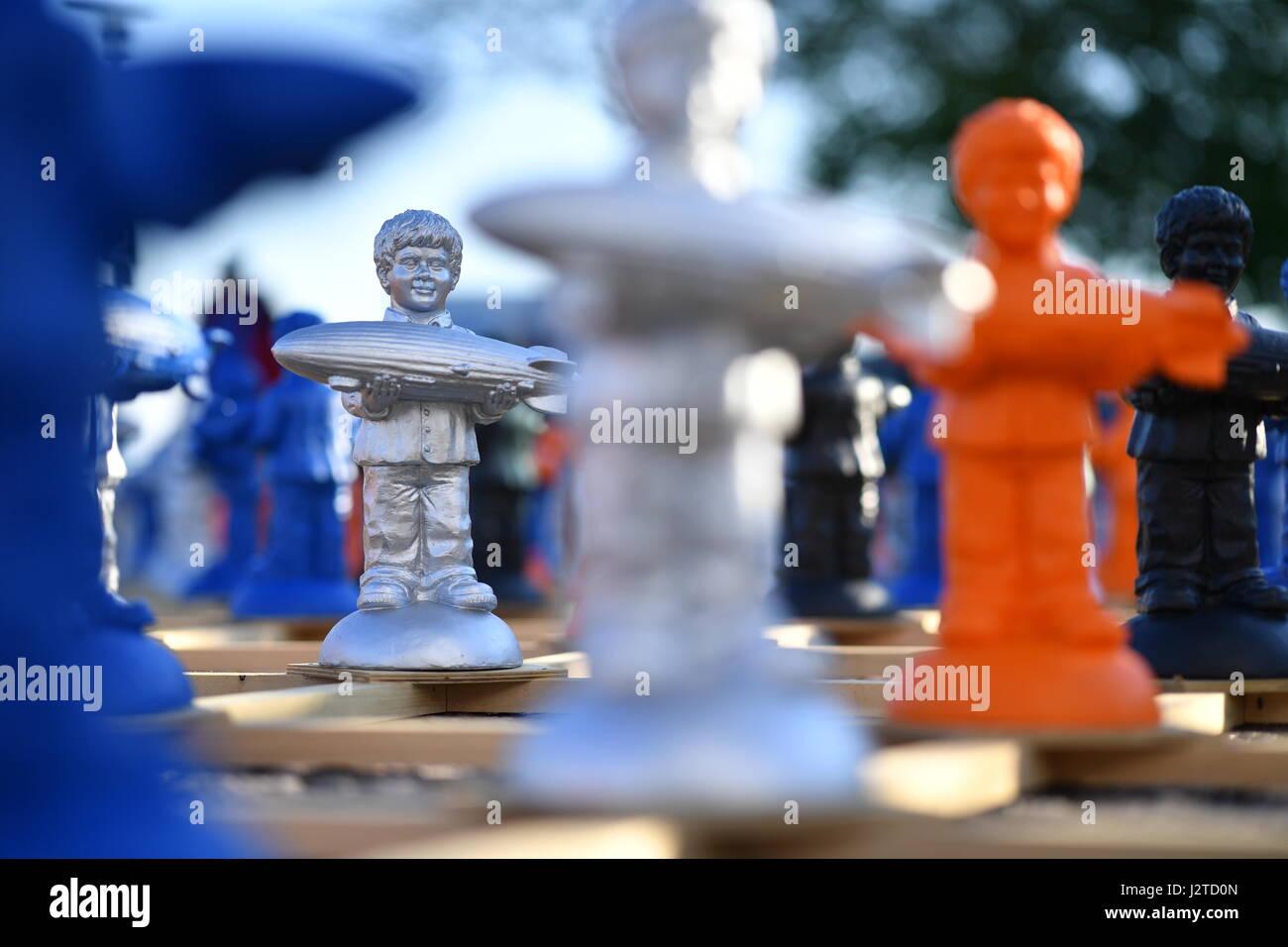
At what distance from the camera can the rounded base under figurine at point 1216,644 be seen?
295 centimetres

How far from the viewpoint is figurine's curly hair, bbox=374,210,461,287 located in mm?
3291

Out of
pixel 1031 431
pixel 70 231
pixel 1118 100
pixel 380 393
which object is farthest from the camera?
pixel 1118 100

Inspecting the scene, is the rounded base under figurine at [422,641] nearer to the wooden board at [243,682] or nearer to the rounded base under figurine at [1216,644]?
the wooden board at [243,682]

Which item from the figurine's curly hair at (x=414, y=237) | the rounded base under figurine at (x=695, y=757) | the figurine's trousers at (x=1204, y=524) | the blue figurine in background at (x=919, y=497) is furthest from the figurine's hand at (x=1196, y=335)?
the blue figurine in background at (x=919, y=497)

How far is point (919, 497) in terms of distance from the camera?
18.7 ft

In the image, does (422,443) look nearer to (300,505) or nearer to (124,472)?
(124,472)

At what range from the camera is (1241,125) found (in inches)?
416

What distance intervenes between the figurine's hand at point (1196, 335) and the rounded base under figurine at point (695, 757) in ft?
2.82

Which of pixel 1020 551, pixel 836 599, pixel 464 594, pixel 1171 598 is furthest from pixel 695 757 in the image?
pixel 836 599

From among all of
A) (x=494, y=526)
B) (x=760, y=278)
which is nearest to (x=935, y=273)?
(x=760, y=278)

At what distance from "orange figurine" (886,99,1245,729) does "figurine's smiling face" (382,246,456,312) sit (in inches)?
46.7

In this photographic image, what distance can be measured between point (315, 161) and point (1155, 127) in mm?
9567

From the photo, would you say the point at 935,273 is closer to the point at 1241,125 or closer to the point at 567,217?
the point at 567,217

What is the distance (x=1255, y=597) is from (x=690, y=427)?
1616 millimetres
